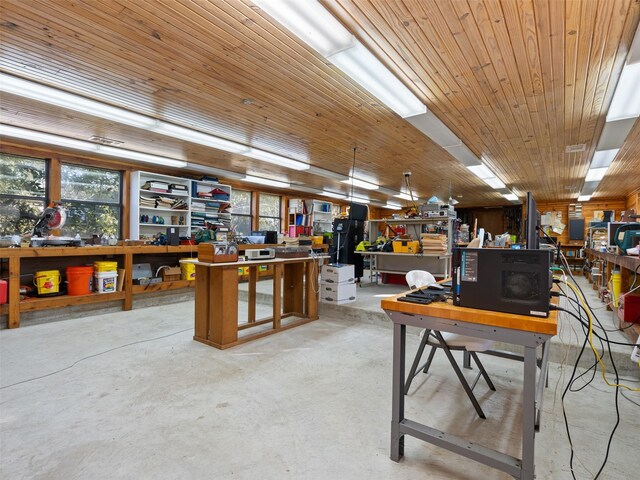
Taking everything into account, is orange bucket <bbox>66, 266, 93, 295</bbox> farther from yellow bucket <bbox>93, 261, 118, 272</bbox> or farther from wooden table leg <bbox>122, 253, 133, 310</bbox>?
wooden table leg <bbox>122, 253, 133, 310</bbox>

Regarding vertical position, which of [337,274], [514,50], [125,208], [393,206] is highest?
[514,50]

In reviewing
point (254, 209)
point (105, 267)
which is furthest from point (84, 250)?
point (254, 209)

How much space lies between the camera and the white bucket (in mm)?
4793

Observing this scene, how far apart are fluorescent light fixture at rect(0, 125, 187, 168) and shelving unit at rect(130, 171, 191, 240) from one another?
0.55 metres

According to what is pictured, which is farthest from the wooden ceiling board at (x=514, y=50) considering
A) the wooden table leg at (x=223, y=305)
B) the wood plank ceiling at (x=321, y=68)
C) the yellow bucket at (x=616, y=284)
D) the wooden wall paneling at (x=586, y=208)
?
the wooden wall paneling at (x=586, y=208)

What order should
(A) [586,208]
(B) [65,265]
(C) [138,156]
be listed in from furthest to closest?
1. (A) [586,208]
2. (C) [138,156]
3. (B) [65,265]

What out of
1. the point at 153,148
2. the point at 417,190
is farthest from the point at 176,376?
the point at 417,190

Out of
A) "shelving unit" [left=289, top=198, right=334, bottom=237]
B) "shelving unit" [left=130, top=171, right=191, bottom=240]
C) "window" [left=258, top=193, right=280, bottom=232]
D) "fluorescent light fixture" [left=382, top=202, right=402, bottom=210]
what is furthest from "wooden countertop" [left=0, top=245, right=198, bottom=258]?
"fluorescent light fixture" [left=382, top=202, right=402, bottom=210]

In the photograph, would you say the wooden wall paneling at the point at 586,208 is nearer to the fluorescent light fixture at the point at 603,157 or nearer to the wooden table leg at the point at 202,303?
the fluorescent light fixture at the point at 603,157

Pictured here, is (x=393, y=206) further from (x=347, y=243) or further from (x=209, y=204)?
(x=209, y=204)

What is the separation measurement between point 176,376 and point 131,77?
2.72m

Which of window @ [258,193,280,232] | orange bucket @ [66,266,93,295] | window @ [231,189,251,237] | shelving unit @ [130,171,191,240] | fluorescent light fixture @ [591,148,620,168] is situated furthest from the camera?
window @ [258,193,280,232]

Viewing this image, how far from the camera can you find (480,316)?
145 cm

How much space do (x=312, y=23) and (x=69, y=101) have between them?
2858mm
